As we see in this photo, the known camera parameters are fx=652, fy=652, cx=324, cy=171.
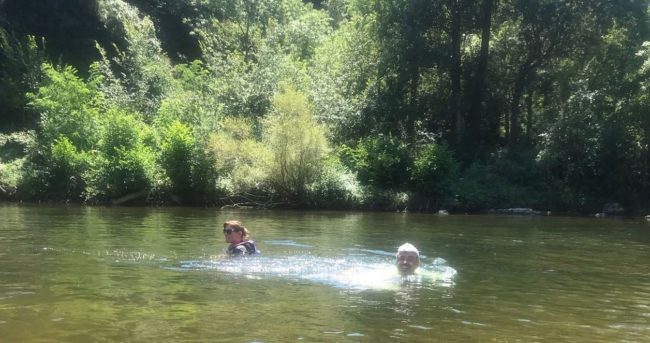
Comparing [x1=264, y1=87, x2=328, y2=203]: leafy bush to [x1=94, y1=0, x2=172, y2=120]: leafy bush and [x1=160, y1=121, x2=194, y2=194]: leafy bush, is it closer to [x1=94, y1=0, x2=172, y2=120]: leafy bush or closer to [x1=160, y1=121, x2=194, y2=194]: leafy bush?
[x1=160, y1=121, x2=194, y2=194]: leafy bush

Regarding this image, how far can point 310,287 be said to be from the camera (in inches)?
448

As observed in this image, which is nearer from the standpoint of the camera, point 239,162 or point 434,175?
point 239,162

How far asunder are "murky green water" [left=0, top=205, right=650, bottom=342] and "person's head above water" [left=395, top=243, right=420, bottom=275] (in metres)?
0.32

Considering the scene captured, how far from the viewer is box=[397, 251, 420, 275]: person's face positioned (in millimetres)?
11812

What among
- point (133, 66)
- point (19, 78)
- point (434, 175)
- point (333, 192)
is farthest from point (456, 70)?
point (19, 78)

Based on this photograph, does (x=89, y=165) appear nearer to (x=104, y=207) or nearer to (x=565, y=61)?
(x=104, y=207)

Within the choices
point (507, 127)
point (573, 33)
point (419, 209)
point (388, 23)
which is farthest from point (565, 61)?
point (419, 209)

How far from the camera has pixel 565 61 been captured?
40.7 metres

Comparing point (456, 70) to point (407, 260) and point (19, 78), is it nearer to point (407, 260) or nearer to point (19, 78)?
point (19, 78)

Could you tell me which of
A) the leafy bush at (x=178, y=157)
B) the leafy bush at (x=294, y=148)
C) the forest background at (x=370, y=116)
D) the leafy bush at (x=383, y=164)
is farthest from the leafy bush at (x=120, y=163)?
the leafy bush at (x=383, y=164)

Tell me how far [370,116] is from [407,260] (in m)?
27.6

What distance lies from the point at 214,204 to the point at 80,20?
26.7 m

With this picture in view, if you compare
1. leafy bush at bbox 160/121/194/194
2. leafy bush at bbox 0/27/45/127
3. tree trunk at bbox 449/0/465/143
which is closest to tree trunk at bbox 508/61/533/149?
tree trunk at bbox 449/0/465/143

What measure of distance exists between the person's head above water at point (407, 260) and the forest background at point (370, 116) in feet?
66.1
